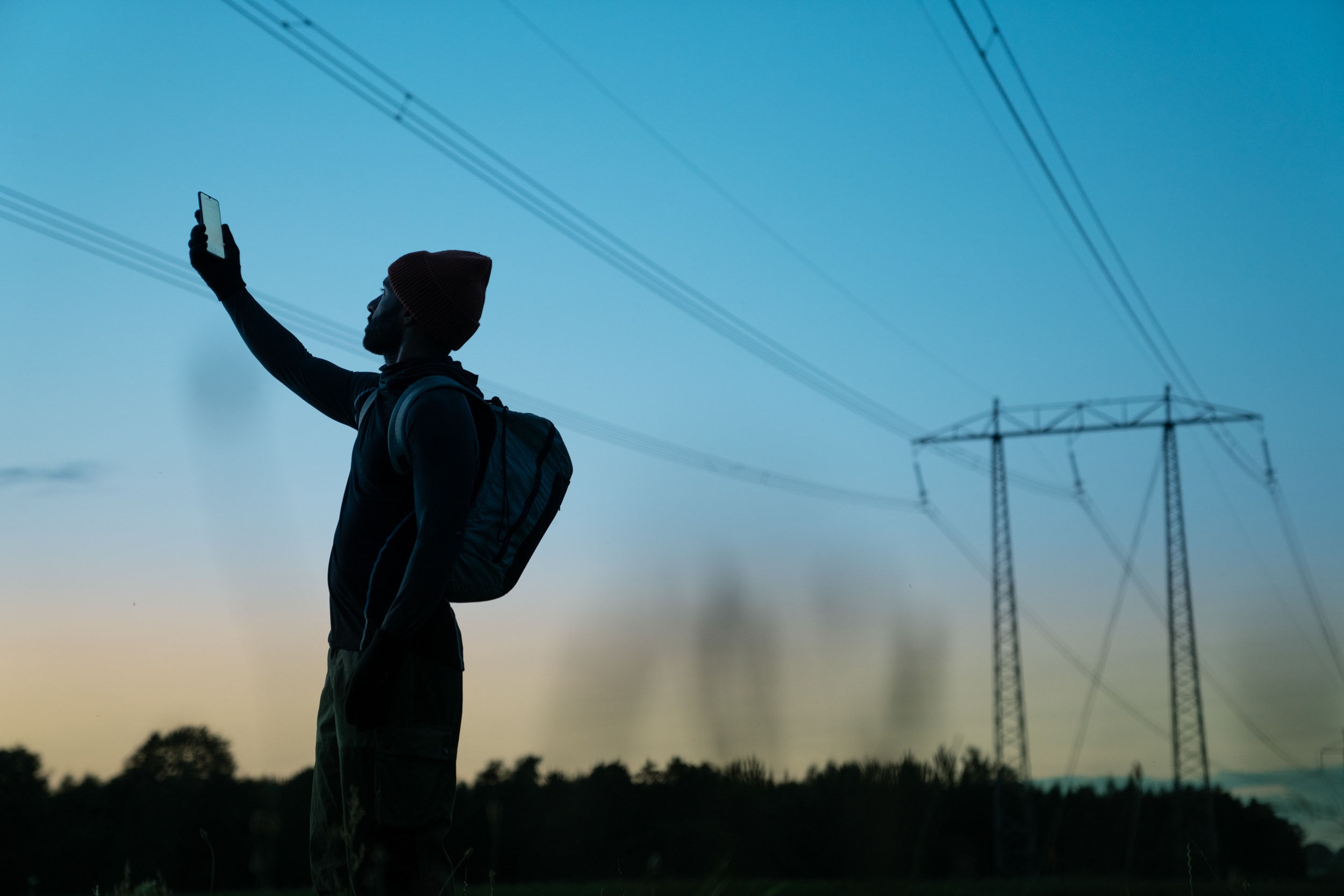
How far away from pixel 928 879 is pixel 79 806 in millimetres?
39894

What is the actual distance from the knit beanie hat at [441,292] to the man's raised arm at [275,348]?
0.42 meters

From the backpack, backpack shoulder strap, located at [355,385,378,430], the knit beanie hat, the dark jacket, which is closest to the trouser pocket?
the dark jacket

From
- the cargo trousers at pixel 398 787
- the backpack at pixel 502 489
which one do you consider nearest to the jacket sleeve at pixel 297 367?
the backpack at pixel 502 489

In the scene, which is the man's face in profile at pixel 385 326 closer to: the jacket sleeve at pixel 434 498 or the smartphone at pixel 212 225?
the jacket sleeve at pixel 434 498

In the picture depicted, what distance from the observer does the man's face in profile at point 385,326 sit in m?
3.49

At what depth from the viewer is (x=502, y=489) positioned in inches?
127

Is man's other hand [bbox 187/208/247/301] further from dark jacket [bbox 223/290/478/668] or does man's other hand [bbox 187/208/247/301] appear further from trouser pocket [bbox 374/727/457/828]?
trouser pocket [bbox 374/727/457/828]

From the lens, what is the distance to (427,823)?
2.90 metres

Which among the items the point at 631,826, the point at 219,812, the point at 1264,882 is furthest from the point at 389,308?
the point at 219,812

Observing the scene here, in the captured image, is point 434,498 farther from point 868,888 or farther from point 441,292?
point 868,888

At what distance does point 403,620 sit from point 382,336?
1.06 meters

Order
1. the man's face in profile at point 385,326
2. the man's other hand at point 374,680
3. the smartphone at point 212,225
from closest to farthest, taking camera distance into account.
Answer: the man's other hand at point 374,680, the man's face in profile at point 385,326, the smartphone at point 212,225

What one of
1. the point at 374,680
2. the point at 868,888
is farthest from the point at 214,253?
the point at 868,888

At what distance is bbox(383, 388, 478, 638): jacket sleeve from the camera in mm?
2824
